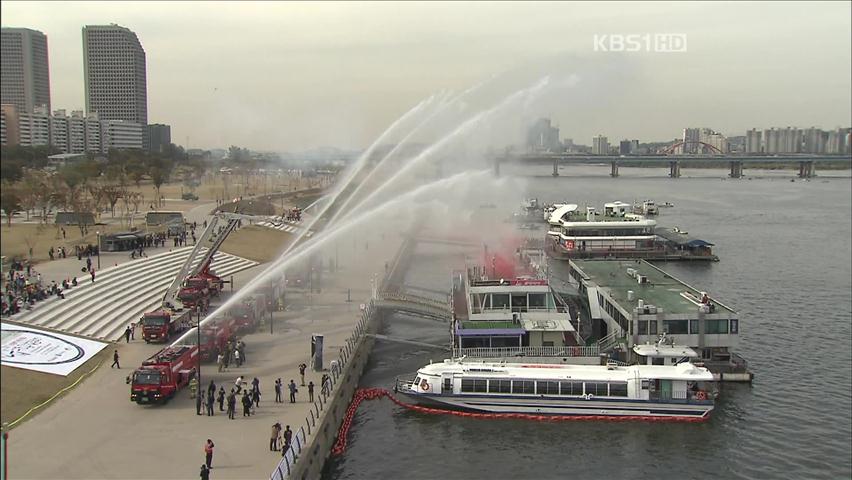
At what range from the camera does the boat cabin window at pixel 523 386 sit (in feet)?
77.8

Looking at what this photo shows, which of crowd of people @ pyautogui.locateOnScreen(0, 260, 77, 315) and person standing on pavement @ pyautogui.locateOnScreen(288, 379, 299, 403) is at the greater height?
crowd of people @ pyautogui.locateOnScreen(0, 260, 77, 315)

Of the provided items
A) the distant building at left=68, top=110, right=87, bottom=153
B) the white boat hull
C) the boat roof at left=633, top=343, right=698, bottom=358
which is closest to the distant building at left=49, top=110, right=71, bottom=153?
the distant building at left=68, top=110, right=87, bottom=153

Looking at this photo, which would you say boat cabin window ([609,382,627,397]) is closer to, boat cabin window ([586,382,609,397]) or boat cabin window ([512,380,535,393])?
boat cabin window ([586,382,609,397])

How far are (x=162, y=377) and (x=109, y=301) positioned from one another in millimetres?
11224

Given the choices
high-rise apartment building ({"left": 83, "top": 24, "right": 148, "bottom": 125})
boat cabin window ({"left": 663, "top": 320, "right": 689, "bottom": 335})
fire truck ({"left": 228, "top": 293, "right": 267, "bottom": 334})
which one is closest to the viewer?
boat cabin window ({"left": 663, "top": 320, "right": 689, "bottom": 335})

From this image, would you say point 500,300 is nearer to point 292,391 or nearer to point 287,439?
point 292,391

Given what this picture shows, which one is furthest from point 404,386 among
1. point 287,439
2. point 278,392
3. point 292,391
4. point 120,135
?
point 120,135

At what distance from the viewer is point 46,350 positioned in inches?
917

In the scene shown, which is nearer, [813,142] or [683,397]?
[683,397]

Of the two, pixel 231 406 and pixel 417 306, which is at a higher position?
pixel 417 306

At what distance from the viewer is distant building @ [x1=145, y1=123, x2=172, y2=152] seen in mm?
123938

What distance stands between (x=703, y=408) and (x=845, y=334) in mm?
15950

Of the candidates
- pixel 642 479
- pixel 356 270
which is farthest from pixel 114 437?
pixel 356 270

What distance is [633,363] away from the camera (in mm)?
26438
